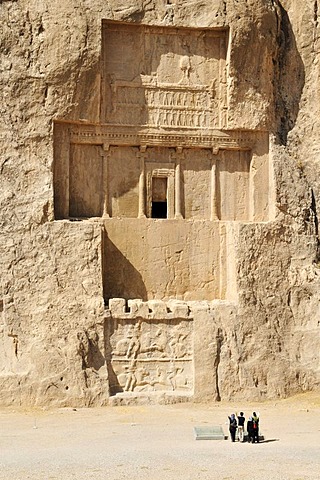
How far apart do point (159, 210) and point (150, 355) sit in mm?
4125

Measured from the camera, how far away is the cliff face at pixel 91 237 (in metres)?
17.7

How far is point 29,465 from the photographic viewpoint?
12.2m

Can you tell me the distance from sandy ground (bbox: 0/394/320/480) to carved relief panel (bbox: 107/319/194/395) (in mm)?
694

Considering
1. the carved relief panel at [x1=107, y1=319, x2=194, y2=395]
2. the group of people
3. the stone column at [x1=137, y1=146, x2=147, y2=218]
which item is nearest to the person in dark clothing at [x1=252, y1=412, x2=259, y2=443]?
the group of people

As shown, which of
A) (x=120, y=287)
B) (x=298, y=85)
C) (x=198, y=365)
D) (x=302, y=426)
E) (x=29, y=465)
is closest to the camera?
(x=29, y=465)

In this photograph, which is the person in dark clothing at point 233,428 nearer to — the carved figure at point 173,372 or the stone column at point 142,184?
the carved figure at point 173,372

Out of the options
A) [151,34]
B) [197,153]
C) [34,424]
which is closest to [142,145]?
[197,153]

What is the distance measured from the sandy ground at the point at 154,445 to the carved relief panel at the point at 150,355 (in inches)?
27.3

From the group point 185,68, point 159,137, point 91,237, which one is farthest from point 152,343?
point 185,68

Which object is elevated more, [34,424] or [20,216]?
[20,216]

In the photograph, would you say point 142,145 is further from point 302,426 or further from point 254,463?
point 254,463

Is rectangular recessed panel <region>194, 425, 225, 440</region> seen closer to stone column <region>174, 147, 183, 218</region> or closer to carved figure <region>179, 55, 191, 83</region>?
stone column <region>174, 147, 183, 218</region>

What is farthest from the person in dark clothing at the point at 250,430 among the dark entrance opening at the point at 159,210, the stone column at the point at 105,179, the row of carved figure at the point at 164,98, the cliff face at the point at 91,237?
the row of carved figure at the point at 164,98

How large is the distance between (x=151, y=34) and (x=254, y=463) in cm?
1146
